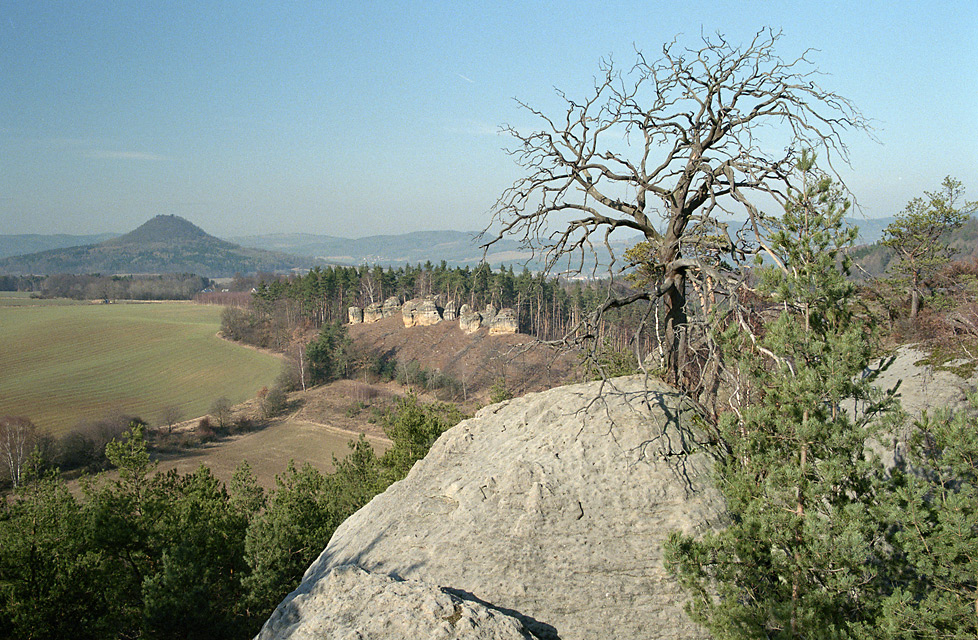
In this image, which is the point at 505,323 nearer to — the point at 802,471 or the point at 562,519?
the point at 562,519

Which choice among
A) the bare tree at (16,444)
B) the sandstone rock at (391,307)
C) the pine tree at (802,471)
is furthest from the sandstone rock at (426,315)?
the pine tree at (802,471)

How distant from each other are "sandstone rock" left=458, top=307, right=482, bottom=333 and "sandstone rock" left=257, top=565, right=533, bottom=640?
96.0 meters

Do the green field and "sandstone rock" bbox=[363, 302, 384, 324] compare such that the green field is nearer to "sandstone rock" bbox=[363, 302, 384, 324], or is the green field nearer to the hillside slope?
"sandstone rock" bbox=[363, 302, 384, 324]

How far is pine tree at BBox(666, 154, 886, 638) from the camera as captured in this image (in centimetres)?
696

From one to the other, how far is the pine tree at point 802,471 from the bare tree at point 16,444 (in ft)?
192

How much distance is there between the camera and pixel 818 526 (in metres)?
6.89

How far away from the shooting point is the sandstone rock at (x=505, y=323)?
331 ft

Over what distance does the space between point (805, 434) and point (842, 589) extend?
185 cm

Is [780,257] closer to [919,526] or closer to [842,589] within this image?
[919,526]

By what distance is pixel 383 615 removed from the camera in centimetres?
769

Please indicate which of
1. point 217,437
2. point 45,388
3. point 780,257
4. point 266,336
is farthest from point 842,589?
point 266,336

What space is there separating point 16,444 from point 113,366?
47940 mm

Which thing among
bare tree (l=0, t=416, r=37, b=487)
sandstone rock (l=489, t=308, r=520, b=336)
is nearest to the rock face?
bare tree (l=0, t=416, r=37, b=487)

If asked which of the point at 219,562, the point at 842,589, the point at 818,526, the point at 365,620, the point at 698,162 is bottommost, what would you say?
the point at 219,562
